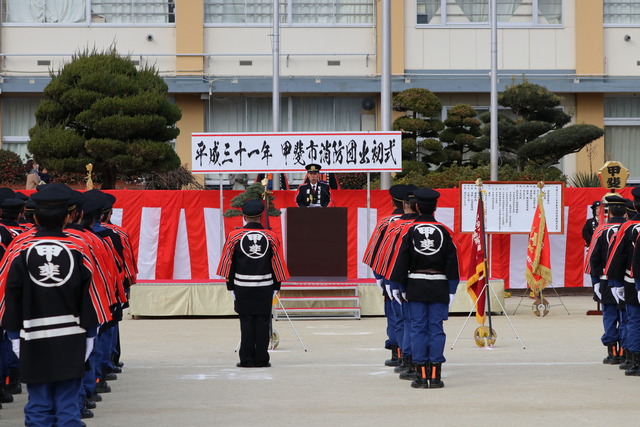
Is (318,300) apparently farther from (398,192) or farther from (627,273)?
(627,273)

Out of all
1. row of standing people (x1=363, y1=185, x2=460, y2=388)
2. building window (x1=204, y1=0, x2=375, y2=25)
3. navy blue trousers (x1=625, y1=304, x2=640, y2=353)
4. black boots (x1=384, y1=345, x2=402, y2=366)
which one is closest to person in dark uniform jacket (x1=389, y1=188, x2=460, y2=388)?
row of standing people (x1=363, y1=185, x2=460, y2=388)

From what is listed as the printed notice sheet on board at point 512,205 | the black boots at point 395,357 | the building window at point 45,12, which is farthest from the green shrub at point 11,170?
the black boots at point 395,357

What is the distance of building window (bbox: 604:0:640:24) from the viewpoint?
94.5ft

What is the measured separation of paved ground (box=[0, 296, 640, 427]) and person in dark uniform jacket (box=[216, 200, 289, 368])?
374mm

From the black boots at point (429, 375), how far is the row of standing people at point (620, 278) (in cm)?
217

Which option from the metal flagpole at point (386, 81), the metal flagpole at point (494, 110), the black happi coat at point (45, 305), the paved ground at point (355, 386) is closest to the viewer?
the black happi coat at point (45, 305)

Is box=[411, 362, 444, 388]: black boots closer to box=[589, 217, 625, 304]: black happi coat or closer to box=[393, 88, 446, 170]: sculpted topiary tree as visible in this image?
box=[589, 217, 625, 304]: black happi coat

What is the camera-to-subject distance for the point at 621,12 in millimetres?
28859

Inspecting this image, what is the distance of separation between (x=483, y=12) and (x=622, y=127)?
204 inches

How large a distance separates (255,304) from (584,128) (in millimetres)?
12951

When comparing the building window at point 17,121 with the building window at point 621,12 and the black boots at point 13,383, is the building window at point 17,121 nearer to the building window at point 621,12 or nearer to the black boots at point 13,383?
the building window at point 621,12

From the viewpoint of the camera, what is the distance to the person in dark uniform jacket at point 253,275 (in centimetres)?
1172

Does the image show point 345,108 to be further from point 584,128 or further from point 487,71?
point 584,128

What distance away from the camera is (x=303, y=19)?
28562 millimetres
